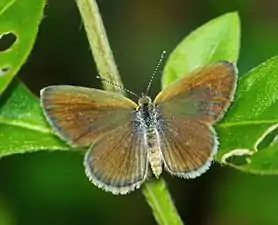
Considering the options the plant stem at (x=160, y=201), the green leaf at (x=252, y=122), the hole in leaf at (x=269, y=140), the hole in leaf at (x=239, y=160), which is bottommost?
the plant stem at (x=160, y=201)

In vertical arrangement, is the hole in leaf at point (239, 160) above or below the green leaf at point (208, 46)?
below

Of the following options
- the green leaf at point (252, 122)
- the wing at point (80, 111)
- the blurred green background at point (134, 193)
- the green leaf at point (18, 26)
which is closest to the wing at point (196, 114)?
the green leaf at point (252, 122)

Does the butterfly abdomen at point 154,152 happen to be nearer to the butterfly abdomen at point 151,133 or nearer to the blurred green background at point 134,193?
the butterfly abdomen at point 151,133

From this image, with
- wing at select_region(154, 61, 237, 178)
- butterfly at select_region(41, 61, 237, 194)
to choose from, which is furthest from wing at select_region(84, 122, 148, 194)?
wing at select_region(154, 61, 237, 178)

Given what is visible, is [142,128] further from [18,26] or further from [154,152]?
[18,26]

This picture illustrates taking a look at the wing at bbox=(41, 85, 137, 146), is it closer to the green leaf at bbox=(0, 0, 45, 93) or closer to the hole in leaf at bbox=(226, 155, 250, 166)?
the green leaf at bbox=(0, 0, 45, 93)

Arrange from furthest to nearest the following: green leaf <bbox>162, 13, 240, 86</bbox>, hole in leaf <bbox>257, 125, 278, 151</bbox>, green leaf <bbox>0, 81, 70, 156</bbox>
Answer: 1. green leaf <bbox>162, 13, 240, 86</bbox>
2. green leaf <bbox>0, 81, 70, 156</bbox>
3. hole in leaf <bbox>257, 125, 278, 151</bbox>

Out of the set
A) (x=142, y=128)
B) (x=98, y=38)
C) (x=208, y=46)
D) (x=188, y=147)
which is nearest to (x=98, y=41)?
(x=98, y=38)
